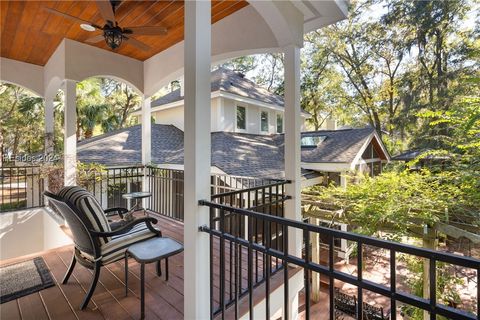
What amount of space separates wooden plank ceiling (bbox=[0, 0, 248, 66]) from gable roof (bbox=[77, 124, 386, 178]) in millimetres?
3269

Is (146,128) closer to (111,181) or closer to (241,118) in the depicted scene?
(111,181)

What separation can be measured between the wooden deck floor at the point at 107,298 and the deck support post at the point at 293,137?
68 centimetres

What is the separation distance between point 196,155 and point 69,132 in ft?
13.5

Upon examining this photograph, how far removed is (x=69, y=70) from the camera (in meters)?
4.95

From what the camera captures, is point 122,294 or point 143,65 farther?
point 143,65

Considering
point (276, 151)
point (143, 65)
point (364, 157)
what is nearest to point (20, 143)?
point (143, 65)

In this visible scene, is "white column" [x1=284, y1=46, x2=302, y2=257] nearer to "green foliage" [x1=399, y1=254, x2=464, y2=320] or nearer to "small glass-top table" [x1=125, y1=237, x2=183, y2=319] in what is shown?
"small glass-top table" [x1=125, y1=237, x2=183, y2=319]

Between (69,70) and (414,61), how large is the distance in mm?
15659

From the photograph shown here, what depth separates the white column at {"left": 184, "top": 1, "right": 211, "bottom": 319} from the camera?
205 cm

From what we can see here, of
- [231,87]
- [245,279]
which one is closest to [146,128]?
[245,279]

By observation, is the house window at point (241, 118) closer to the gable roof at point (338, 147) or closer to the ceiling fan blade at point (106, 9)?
the gable roof at point (338, 147)

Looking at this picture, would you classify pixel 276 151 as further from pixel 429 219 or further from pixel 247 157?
pixel 429 219

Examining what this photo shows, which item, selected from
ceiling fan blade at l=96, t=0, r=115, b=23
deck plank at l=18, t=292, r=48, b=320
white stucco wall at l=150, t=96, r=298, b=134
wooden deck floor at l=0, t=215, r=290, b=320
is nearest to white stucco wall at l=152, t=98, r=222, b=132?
white stucco wall at l=150, t=96, r=298, b=134

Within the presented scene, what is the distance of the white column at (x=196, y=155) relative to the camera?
2051 mm
